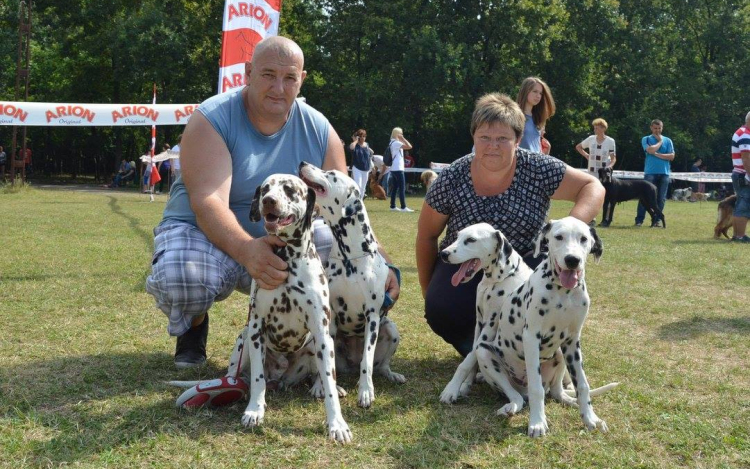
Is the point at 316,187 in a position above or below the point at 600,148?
below

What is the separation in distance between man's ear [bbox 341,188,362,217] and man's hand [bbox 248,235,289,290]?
570mm

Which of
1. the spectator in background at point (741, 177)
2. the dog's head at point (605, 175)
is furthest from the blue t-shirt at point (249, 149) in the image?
the dog's head at point (605, 175)

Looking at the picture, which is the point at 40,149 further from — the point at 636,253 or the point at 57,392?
the point at 57,392

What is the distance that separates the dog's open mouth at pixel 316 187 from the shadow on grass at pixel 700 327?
3279mm

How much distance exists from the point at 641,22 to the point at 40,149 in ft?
118

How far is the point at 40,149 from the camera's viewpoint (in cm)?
4109

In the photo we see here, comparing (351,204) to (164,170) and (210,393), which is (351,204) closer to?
(210,393)

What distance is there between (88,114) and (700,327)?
1696cm

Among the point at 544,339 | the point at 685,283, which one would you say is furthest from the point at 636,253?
the point at 544,339

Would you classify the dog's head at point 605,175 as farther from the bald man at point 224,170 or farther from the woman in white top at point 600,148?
the bald man at point 224,170

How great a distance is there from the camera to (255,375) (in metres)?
3.66

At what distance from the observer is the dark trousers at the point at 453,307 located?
15.2ft

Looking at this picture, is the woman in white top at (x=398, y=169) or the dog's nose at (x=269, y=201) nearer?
the dog's nose at (x=269, y=201)

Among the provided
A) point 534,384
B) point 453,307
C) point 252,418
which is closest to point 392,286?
point 453,307
